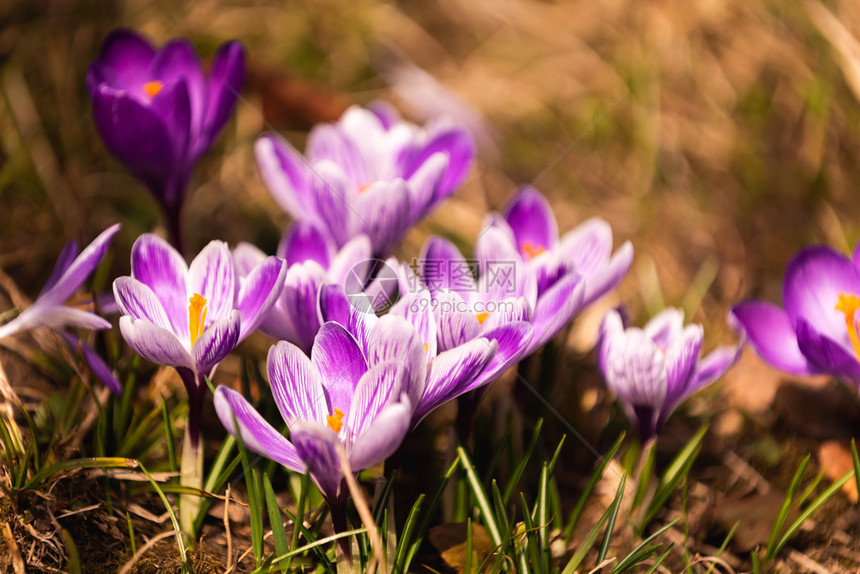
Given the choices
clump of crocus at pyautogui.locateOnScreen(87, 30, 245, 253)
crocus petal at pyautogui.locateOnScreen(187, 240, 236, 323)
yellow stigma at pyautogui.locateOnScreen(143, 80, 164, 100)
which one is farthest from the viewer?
yellow stigma at pyautogui.locateOnScreen(143, 80, 164, 100)

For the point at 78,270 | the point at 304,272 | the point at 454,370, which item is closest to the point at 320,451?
the point at 454,370

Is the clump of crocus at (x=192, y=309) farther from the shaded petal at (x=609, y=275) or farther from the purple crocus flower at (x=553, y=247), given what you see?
the shaded petal at (x=609, y=275)

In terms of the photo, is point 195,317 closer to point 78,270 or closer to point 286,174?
point 78,270

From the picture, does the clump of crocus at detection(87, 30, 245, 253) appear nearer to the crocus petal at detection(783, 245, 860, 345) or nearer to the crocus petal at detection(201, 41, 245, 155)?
the crocus petal at detection(201, 41, 245, 155)

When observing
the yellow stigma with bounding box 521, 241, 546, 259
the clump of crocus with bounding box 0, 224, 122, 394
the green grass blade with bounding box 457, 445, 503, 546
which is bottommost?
the green grass blade with bounding box 457, 445, 503, 546

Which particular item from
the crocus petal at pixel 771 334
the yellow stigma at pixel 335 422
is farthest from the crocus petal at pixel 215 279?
the crocus petal at pixel 771 334

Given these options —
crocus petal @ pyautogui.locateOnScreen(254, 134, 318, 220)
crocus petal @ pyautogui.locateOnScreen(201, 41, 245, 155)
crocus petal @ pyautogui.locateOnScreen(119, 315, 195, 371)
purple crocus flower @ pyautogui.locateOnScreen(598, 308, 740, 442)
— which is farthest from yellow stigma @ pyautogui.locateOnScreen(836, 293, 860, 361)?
crocus petal @ pyautogui.locateOnScreen(201, 41, 245, 155)

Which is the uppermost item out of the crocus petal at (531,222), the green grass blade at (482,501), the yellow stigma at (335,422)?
the crocus petal at (531,222)
